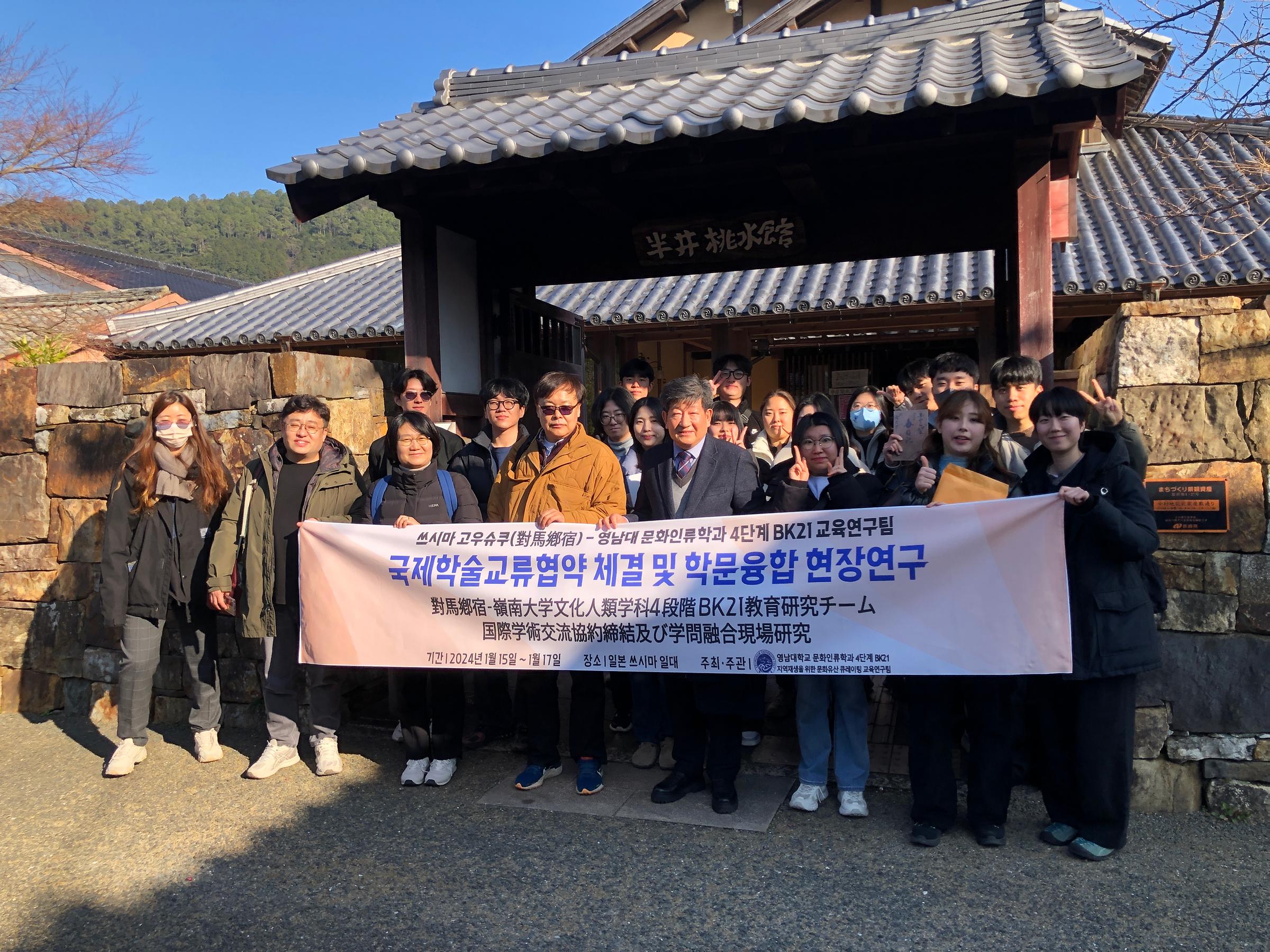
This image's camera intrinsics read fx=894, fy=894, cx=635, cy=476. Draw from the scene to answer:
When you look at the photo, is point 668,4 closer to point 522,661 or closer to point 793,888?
point 522,661

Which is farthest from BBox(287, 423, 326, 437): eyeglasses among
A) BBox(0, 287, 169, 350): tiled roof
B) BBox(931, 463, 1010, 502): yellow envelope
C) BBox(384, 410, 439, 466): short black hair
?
BBox(0, 287, 169, 350): tiled roof

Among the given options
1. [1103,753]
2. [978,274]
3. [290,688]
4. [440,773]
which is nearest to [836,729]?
[1103,753]

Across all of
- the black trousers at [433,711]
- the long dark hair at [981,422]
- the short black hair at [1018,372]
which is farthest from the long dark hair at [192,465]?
the short black hair at [1018,372]

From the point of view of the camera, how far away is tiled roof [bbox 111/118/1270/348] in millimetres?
8227

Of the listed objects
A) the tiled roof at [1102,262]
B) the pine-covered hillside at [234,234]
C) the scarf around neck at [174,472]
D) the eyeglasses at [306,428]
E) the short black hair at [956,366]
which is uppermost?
the pine-covered hillside at [234,234]

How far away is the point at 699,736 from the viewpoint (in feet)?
14.0

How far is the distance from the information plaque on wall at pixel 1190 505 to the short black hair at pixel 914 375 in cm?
132

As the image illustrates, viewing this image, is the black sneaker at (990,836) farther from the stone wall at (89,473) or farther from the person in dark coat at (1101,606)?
the stone wall at (89,473)

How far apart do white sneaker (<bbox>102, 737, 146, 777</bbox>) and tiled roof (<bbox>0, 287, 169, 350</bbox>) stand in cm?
1188

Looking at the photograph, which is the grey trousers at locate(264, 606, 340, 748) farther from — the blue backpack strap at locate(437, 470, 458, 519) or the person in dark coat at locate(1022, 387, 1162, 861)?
the person in dark coat at locate(1022, 387, 1162, 861)

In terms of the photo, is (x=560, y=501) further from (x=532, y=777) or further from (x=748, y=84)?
(x=748, y=84)

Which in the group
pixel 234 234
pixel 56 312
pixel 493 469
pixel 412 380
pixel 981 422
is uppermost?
pixel 234 234

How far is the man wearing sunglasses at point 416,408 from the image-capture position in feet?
16.3

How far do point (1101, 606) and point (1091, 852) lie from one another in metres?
0.98
